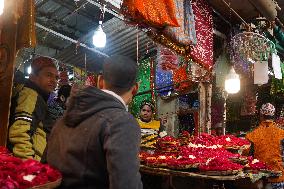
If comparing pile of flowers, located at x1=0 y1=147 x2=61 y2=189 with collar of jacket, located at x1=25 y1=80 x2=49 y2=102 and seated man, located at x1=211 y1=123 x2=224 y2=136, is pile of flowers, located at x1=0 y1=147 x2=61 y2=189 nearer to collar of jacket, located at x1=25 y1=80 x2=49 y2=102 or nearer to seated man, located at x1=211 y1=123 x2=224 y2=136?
collar of jacket, located at x1=25 y1=80 x2=49 y2=102

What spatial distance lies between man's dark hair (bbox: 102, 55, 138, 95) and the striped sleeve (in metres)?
2.01

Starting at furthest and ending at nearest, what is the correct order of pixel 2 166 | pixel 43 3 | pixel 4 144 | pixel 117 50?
1. pixel 117 50
2. pixel 43 3
3. pixel 4 144
4. pixel 2 166

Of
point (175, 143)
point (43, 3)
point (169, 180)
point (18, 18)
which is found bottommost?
point (169, 180)

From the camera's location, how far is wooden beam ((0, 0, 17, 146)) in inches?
173

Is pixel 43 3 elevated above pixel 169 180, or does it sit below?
above

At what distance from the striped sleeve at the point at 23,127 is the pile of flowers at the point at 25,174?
54.2 inches

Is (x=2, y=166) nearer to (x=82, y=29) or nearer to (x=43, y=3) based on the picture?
(x=43, y=3)

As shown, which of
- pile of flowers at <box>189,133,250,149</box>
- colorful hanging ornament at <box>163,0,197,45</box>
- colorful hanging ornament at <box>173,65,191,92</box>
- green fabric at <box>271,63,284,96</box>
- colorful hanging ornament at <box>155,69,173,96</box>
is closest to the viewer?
colorful hanging ornament at <box>163,0,197,45</box>

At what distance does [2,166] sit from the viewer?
266 centimetres

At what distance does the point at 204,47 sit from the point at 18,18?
5230 millimetres

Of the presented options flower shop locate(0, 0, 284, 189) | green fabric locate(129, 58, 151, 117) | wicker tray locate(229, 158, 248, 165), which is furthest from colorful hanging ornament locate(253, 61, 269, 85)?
green fabric locate(129, 58, 151, 117)

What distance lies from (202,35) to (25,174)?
22.7 feet

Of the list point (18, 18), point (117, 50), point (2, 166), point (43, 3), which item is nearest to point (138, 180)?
point (2, 166)

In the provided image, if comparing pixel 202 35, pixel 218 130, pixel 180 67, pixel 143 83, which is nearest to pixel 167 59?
pixel 202 35
